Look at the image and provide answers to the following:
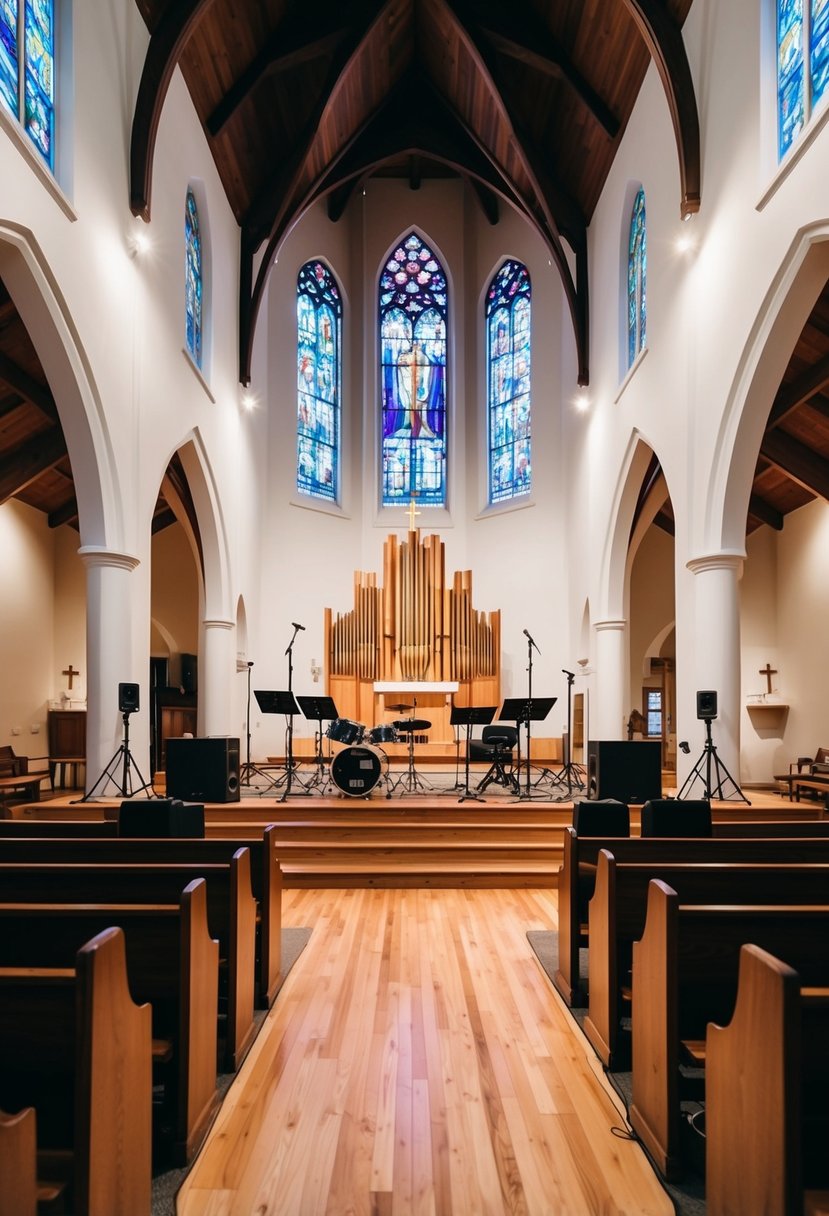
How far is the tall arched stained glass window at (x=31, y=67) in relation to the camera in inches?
228

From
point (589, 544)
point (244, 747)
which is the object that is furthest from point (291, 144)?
point (244, 747)

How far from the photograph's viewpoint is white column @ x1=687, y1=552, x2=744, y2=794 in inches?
301

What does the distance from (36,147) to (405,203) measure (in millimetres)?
10998

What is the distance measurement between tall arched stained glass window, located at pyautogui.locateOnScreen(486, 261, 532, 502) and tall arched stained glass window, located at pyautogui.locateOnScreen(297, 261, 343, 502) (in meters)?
2.65

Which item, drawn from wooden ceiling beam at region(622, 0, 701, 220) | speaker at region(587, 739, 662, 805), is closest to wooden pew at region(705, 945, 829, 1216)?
speaker at region(587, 739, 662, 805)

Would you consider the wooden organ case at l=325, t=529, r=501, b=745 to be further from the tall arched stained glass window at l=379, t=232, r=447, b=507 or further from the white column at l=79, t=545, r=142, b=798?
the white column at l=79, t=545, r=142, b=798

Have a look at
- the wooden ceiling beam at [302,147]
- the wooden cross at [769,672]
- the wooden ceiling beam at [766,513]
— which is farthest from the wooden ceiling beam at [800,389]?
the wooden ceiling beam at [302,147]

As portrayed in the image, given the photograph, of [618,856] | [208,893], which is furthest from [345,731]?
[208,893]

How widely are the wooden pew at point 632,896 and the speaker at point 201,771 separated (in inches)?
187

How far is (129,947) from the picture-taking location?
109 inches

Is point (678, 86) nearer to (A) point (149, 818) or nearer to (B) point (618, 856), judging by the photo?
(B) point (618, 856)

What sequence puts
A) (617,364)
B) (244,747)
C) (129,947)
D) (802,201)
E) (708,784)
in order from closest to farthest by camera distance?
1. (129,947)
2. (802,201)
3. (708,784)
4. (617,364)
5. (244,747)

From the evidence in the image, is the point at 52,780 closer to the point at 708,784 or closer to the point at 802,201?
the point at 708,784

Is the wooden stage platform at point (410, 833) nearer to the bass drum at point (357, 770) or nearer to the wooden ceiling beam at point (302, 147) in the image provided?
the bass drum at point (357, 770)
